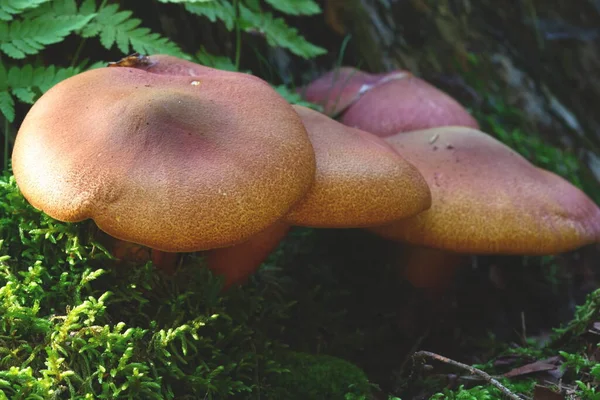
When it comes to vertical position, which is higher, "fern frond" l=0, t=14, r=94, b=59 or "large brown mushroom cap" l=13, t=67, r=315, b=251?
"fern frond" l=0, t=14, r=94, b=59

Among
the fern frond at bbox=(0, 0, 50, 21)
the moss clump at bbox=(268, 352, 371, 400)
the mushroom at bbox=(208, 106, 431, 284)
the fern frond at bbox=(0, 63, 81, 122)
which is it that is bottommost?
the moss clump at bbox=(268, 352, 371, 400)

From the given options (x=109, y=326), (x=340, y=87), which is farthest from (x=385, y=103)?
(x=109, y=326)

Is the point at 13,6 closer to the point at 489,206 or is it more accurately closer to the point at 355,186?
the point at 355,186

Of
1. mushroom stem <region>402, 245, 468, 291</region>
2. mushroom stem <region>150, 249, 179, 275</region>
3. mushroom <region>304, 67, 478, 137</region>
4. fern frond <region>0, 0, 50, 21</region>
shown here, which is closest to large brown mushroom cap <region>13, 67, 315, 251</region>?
mushroom stem <region>150, 249, 179, 275</region>

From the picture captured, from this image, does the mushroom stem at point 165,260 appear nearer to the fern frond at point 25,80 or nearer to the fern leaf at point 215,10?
the fern frond at point 25,80

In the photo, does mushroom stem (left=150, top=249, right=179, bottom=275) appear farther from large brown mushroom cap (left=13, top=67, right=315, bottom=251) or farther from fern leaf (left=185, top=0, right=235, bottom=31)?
fern leaf (left=185, top=0, right=235, bottom=31)

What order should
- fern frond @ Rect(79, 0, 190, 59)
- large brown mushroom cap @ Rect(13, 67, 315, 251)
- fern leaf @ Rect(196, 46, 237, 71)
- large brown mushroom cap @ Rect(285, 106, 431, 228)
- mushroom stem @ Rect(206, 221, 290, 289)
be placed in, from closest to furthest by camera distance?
1. large brown mushroom cap @ Rect(13, 67, 315, 251)
2. large brown mushroom cap @ Rect(285, 106, 431, 228)
3. mushroom stem @ Rect(206, 221, 290, 289)
4. fern frond @ Rect(79, 0, 190, 59)
5. fern leaf @ Rect(196, 46, 237, 71)

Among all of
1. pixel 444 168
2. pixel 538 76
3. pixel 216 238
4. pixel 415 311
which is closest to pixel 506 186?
pixel 444 168
